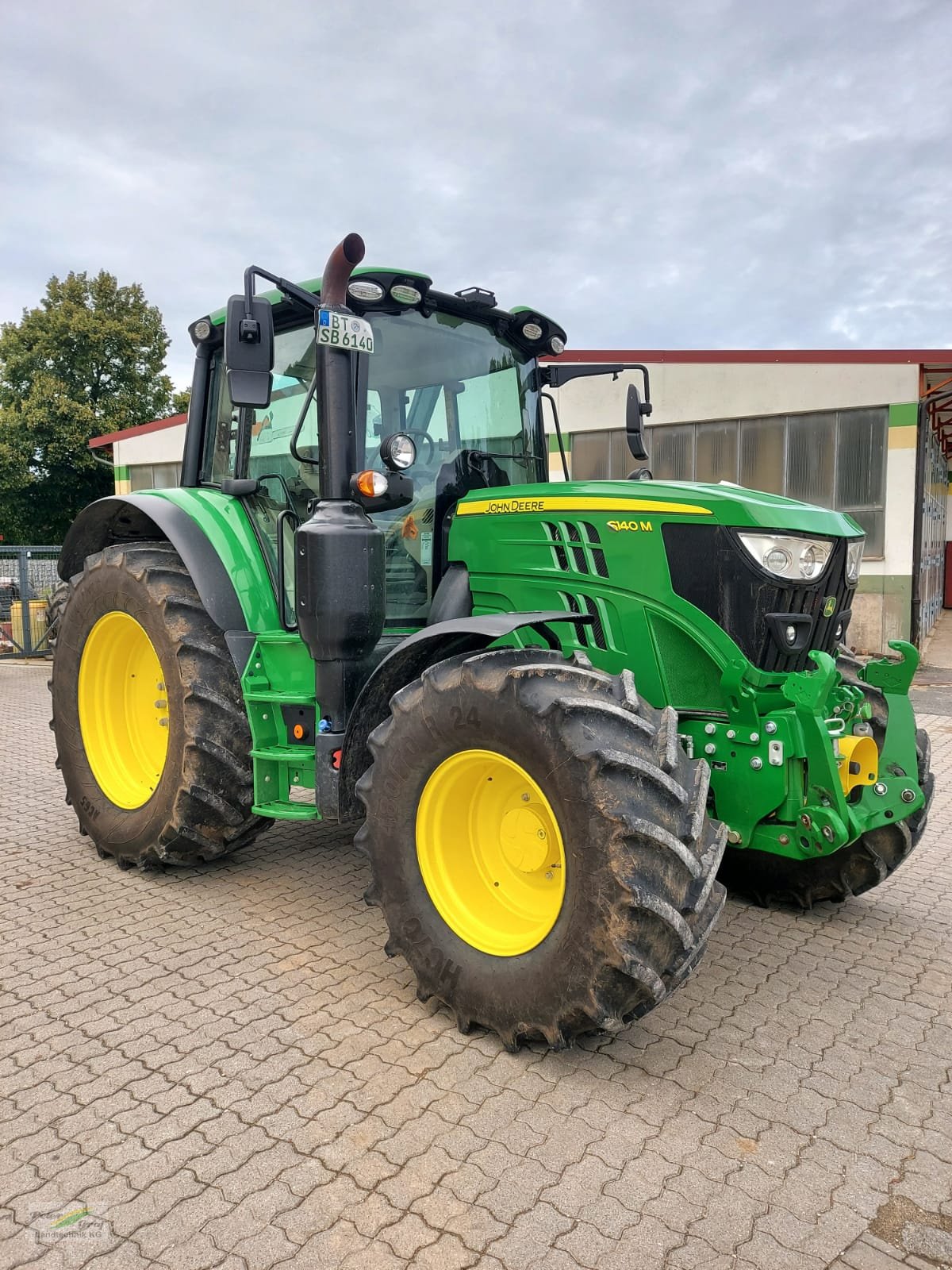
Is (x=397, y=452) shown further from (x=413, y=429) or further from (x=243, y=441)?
(x=243, y=441)

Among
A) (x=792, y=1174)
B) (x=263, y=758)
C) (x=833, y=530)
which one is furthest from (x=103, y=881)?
(x=833, y=530)

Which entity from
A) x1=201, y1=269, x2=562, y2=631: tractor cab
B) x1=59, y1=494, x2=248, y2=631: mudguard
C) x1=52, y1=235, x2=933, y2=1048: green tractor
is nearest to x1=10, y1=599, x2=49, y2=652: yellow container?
x1=59, y1=494, x2=248, y2=631: mudguard

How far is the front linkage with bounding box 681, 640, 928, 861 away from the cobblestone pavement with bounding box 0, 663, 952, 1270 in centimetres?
65

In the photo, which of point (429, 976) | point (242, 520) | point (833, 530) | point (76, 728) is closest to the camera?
point (429, 976)

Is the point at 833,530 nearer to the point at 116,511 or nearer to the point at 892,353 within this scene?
the point at 116,511

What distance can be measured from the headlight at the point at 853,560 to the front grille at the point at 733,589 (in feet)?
1.02

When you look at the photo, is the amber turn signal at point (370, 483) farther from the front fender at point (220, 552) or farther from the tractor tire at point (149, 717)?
the tractor tire at point (149, 717)

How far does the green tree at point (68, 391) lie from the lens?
80.7 feet

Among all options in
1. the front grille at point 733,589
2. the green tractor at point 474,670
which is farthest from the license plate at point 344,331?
the front grille at point 733,589

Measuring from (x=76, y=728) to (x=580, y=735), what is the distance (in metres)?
3.13

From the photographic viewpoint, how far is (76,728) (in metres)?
4.64

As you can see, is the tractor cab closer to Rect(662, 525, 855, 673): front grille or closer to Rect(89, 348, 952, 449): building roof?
Rect(662, 525, 855, 673): front grille

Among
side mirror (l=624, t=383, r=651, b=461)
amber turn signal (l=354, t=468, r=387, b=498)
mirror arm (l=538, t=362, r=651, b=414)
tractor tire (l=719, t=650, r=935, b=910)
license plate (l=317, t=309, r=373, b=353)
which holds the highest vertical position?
mirror arm (l=538, t=362, r=651, b=414)

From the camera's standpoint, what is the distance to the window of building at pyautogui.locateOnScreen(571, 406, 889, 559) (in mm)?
12578
